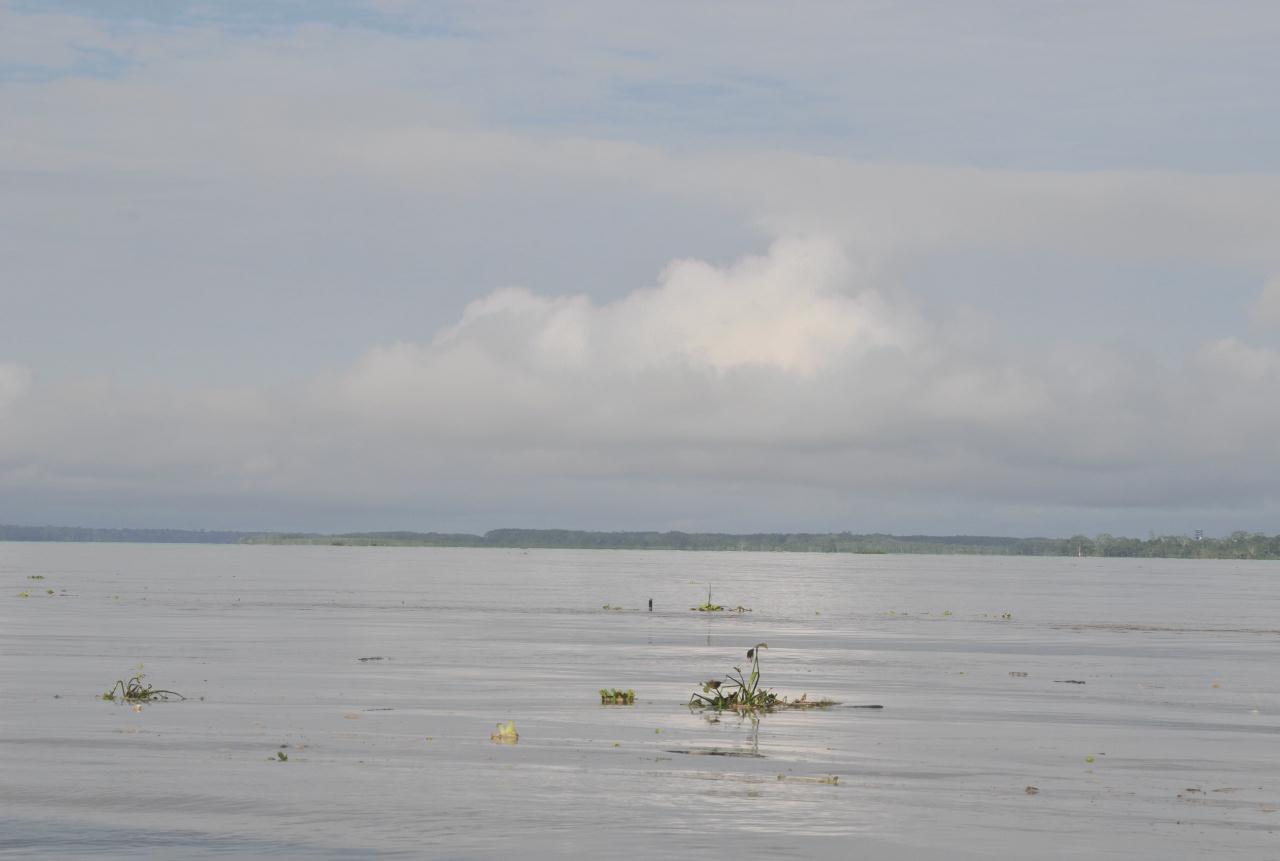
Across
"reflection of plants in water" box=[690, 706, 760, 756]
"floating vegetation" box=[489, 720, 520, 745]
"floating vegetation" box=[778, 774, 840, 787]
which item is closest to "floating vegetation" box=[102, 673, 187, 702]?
"floating vegetation" box=[489, 720, 520, 745]

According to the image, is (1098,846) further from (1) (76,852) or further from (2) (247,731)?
(2) (247,731)

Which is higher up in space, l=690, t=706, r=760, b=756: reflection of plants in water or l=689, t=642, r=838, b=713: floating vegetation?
l=689, t=642, r=838, b=713: floating vegetation

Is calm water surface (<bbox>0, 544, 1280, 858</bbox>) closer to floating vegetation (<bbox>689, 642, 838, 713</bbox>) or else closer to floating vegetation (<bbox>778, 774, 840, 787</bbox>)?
floating vegetation (<bbox>778, 774, 840, 787</bbox>)

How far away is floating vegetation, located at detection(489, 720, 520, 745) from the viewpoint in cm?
3681

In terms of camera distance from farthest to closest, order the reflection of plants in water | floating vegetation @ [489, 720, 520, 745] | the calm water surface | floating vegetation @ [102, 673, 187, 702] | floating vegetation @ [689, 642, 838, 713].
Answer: floating vegetation @ [689, 642, 838, 713]
floating vegetation @ [102, 673, 187, 702]
the reflection of plants in water
floating vegetation @ [489, 720, 520, 745]
the calm water surface

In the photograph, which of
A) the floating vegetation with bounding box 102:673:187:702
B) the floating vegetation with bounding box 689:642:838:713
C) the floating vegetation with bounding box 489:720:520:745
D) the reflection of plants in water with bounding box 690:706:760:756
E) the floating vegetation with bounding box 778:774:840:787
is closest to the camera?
the floating vegetation with bounding box 778:774:840:787

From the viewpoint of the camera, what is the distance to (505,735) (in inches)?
1458

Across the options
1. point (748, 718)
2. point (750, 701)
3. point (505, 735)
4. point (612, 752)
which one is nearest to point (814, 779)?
point (612, 752)

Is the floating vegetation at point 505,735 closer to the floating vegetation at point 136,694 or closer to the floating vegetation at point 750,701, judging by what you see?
the floating vegetation at point 750,701

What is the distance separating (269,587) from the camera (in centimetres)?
17062

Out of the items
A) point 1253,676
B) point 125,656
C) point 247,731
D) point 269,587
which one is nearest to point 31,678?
point 125,656

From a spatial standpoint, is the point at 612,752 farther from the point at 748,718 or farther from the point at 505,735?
the point at 748,718

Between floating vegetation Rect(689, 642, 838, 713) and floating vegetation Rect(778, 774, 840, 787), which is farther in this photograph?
floating vegetation Rect(689, 642, 838, 713)

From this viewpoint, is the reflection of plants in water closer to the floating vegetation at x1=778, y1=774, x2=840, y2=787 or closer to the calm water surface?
the calm water surface
